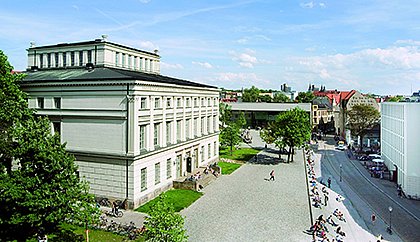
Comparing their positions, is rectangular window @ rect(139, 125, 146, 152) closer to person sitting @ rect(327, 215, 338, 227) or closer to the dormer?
the dormer

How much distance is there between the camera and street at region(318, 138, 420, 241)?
100.0 ft

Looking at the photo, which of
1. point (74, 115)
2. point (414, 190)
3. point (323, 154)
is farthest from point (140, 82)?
point (323, 154)

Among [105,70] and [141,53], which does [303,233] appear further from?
[141,53]

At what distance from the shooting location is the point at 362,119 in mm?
80438

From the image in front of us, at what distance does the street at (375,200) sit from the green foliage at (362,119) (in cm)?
1772

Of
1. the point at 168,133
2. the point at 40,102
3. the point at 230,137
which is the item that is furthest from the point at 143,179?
the point at 230,137

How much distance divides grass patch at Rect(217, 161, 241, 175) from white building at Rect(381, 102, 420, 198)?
21.9 m

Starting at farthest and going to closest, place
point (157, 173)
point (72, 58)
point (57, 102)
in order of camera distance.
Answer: point (72, 58)
point (157, 173)
point (57, 102)

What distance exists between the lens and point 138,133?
3288 centimetres

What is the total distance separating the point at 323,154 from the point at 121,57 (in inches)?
1779

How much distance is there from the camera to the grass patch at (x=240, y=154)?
64.0 m

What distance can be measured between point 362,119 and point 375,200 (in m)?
45.4

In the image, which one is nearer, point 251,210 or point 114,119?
point 251,210

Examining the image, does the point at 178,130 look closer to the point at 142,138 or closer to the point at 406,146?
the point at 142,138
